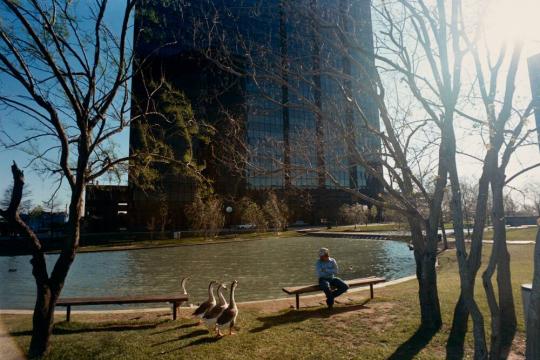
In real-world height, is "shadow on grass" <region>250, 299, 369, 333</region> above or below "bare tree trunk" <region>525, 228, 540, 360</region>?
below

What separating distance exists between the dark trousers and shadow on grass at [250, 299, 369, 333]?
0.27 metres

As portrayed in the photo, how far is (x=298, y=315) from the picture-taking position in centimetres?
830

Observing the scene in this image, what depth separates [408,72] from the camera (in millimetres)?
6074

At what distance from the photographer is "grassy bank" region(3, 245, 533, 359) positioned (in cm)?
588

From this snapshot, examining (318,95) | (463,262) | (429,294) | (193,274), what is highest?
(318,95)

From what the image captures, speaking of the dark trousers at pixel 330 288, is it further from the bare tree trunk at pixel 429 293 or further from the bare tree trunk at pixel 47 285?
the bare tree trunk at pixel 47 285

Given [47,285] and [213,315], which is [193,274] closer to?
[213,315]

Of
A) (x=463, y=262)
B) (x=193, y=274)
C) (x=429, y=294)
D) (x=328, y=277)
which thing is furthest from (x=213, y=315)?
(x=193, y=274)

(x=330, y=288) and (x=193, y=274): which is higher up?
(x=330, y=288)

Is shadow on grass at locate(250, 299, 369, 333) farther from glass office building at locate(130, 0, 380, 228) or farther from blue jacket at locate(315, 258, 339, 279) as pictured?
glass office building at locate(130, 0, 380, 228)

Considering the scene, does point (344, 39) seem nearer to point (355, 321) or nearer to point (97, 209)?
point (355, 321)

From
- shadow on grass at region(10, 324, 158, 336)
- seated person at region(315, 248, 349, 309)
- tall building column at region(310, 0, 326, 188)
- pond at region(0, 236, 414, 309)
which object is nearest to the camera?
shadow on grass at region(10, 324, 158, 336)

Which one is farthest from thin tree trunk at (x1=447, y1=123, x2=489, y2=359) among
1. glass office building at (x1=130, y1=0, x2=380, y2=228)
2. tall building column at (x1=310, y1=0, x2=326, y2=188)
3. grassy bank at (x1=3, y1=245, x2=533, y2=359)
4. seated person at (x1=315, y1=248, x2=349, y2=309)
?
seated person at (x1=315, y1=248, x2=349, y2=309)

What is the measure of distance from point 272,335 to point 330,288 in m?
2.86
